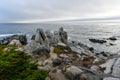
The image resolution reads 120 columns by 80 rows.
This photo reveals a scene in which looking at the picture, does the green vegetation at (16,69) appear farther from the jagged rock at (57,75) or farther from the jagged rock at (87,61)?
the jagged rock at (87,61)

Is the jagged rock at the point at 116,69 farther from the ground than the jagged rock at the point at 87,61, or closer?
farther from the ground

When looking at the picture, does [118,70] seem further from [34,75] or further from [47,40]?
[47,40]

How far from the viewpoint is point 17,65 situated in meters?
13.3

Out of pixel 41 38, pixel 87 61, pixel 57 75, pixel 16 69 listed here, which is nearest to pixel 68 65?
pixel 57 75

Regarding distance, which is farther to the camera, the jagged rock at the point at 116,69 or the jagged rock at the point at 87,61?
the jagged rock at the point at 87,61

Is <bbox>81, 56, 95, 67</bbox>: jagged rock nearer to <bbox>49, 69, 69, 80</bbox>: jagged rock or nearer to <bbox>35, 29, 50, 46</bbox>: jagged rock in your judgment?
<bbox>49, 69, 69, 80</bbox>: jagged rock

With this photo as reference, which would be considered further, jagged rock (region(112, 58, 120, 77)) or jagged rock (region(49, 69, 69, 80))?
jagged rock (region(112, 58, 120, 77))

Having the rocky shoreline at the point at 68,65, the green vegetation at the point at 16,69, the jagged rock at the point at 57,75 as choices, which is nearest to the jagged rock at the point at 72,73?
the rocky shoreline at the point at 68,65

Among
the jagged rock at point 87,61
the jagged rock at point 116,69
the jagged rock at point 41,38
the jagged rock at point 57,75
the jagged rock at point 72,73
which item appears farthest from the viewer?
the jagged rock at point 41,38

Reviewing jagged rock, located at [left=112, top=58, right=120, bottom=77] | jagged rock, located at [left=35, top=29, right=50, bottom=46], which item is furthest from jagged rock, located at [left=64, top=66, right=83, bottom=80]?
jagged rock, located at [left=35, top=29, right=50, bottom=46]

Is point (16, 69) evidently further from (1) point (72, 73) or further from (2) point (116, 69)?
(2) point (116, 69)

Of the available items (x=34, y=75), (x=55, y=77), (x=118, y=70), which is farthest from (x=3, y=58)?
(x=118, y=70)

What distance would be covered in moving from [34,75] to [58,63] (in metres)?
10.6

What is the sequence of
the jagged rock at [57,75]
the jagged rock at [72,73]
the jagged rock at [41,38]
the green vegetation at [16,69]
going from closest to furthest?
the green vegetation at [16,69] < the jagged rock at [72,73] < the jagged rock at [57,75] < the jagged rock at [41,38]
